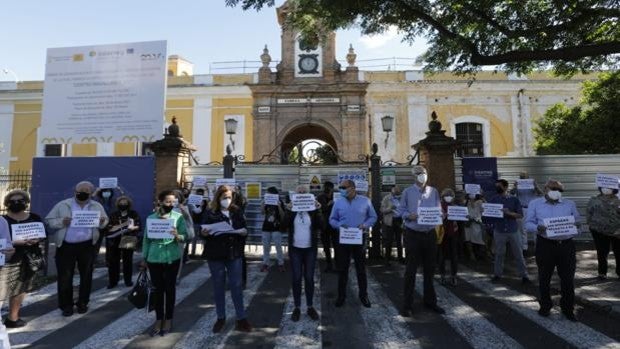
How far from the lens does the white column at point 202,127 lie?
27016 mm

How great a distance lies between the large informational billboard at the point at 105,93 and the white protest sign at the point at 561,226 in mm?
11904

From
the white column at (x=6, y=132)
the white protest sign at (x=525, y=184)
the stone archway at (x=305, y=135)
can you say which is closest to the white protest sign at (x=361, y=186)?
the white protest sign at (x=525, y=184)

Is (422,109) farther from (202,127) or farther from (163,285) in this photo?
(163,285)

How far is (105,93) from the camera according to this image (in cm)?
1452

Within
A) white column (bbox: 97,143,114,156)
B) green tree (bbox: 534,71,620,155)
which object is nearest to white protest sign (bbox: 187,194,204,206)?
green tree (bbox: 534,71,620,155)

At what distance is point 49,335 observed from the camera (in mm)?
5410

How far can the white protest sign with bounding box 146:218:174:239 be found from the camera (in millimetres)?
5445

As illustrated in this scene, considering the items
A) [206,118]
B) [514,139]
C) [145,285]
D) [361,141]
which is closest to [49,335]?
[145,285]

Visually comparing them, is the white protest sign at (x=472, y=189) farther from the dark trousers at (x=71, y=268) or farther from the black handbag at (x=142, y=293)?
the dark trousers at (x=71, y=268)

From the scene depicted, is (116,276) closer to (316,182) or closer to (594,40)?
(316,182)

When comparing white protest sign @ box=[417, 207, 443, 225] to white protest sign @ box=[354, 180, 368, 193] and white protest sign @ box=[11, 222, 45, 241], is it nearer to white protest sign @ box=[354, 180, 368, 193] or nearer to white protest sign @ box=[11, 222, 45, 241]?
white protest sign @ box=[354, 180, 368, 193]

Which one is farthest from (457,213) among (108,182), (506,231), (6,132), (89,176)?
(6,132)

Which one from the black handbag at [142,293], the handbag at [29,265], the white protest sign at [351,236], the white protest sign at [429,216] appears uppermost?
the white protest sign at [429,216]

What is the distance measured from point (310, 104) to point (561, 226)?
18768 mm
